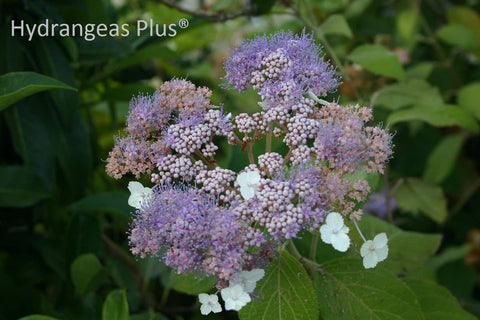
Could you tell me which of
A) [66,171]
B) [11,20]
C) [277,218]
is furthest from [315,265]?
[11,20]

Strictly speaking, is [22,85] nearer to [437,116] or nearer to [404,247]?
[404,247]

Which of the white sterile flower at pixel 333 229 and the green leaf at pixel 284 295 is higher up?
the white sterile flower at pixel 333 229

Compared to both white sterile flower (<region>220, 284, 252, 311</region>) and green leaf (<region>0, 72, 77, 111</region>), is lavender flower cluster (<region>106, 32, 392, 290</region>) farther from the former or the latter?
green leaf (<region>0, 72, 77, 111</region>)

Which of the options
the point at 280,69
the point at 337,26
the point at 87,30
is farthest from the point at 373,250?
the point at 87,30

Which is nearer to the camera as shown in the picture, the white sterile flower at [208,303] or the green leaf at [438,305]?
the white sterile flower at [208,303]

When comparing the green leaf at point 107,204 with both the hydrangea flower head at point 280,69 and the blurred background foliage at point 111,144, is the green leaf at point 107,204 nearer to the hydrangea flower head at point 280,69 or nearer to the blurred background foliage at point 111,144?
the blurred background foliage at point 111,144

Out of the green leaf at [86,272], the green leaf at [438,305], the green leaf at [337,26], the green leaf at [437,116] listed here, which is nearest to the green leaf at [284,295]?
the green leaf at [438,305]
